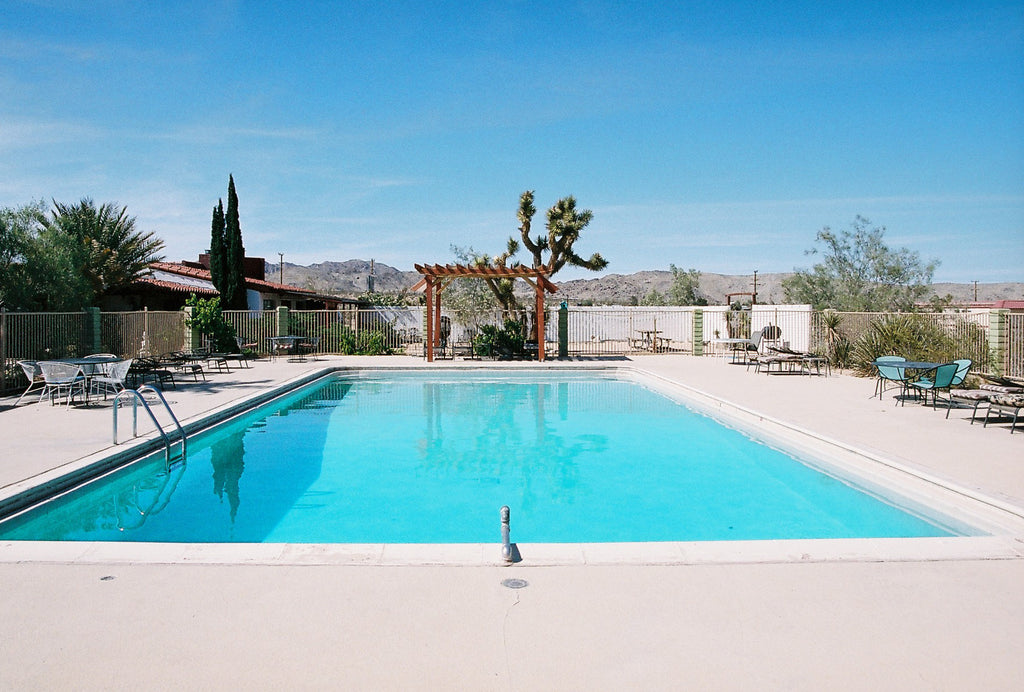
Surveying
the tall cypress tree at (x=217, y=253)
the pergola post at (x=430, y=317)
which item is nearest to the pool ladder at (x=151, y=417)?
the pergola post at (x=430, y=317)

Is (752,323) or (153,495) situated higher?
(752,323)

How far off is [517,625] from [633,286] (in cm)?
8658

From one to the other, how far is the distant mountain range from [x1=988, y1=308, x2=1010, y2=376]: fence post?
174 ft

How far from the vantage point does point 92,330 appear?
54.6 feet

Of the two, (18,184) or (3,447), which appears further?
(18,184)

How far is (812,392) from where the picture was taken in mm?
13773

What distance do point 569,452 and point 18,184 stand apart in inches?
732

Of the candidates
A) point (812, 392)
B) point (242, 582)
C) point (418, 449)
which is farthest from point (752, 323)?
point (242, 582)

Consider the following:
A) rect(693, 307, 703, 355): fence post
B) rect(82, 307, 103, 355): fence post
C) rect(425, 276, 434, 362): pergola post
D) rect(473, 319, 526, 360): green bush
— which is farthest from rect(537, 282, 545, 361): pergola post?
rect(82, 307, 103, 355): fence post

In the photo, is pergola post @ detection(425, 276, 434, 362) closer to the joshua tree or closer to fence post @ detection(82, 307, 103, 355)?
the joshua tree

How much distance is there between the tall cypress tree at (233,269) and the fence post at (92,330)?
12067 millimetres

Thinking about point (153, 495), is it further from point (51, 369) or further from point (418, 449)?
point (51, 369)

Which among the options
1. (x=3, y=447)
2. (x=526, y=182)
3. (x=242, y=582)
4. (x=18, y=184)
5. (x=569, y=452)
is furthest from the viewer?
(x=526, y=182)

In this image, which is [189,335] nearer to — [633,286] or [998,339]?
[998,339]
